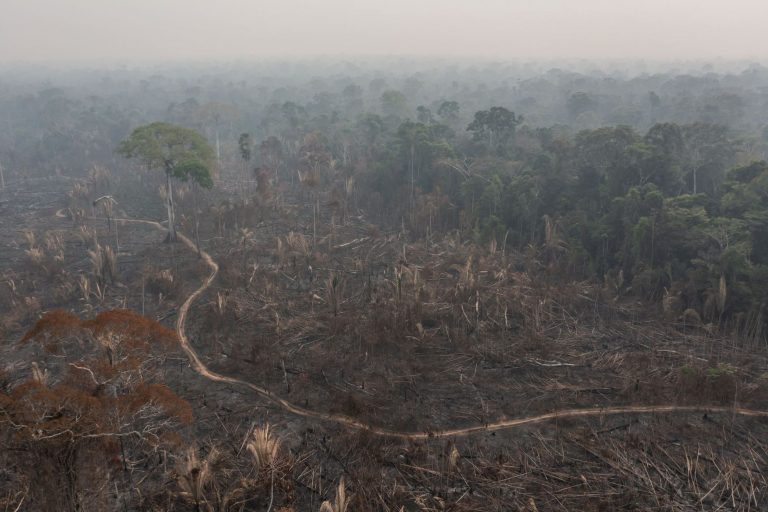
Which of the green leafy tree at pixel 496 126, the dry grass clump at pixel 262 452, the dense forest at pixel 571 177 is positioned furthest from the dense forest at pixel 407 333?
the green leafy tree at pixel 496 126

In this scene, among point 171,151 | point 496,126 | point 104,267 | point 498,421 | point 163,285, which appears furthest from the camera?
point 496,126

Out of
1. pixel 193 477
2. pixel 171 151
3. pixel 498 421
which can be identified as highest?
pixel 171 151

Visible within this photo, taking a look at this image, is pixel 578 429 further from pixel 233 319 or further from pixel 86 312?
pixel 86 312

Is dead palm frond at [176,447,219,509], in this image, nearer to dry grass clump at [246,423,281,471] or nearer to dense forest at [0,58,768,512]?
dense forest at [0,58,768,512]

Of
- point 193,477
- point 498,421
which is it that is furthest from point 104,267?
point 498,421

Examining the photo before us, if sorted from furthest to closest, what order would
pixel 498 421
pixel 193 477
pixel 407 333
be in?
1. pixel 407 333
2. pixel 498 421
3. pixel 193 477

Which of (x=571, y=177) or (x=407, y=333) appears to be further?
(x=571, y=177)

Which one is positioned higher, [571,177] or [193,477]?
[571,177]

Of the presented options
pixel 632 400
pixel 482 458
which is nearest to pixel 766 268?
pixel 632 400

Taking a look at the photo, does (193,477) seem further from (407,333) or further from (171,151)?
(171,151)

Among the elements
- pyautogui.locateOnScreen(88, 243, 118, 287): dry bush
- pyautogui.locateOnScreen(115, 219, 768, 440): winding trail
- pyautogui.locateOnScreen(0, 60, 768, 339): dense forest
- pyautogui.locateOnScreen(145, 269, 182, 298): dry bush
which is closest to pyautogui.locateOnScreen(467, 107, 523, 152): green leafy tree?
pyautogui.locateOnScreen(0, 60, 768, 339): dense forest
